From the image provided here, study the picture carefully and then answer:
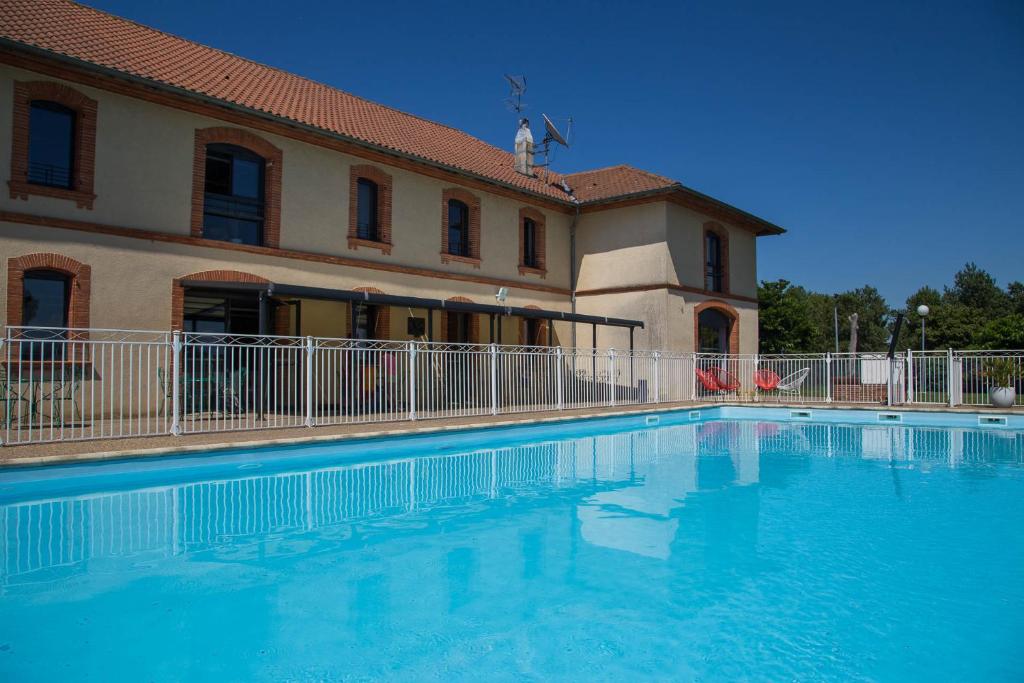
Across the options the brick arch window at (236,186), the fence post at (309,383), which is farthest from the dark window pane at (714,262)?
the fence post at (309,383)

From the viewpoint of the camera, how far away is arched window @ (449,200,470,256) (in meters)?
18.4

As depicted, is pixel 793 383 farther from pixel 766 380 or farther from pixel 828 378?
pixel 828 378

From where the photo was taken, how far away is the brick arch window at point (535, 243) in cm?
2044

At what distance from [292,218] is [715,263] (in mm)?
14164

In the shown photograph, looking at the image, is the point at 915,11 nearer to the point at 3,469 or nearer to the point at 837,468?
the point at 837,468

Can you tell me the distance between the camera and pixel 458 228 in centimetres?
1864

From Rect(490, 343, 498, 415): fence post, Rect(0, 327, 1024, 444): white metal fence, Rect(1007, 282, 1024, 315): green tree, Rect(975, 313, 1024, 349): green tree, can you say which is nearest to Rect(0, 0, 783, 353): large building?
Rect(0, 327, 1024, 444): white metal fence

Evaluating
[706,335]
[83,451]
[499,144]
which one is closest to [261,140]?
[83,451]

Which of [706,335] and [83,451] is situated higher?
[706,335]

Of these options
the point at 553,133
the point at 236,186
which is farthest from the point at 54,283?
the point at 553,133

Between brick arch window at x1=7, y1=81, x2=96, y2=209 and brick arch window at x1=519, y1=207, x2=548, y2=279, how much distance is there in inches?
465

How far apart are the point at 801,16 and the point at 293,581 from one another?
1520cm

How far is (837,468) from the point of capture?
9523mm

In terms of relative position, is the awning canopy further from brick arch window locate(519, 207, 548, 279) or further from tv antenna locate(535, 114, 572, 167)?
tv antenna locate(535, 114, 572, 167)
